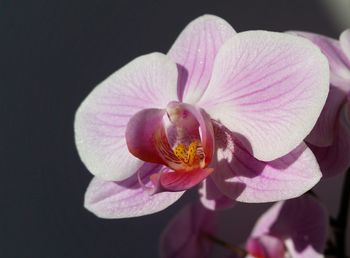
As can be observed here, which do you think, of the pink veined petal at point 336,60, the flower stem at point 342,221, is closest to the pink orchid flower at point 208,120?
the pink veined petal at point 336,60

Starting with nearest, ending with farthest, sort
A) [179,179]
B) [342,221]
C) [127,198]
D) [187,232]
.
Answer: [179,179] < [127,198] < [342,221] < [187,232]

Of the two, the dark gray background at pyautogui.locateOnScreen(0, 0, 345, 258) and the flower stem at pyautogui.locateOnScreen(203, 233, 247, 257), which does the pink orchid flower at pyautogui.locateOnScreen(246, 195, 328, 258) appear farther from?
the dark gray background at pyautogui.locateOnScreen(0, 0, 345, 258)

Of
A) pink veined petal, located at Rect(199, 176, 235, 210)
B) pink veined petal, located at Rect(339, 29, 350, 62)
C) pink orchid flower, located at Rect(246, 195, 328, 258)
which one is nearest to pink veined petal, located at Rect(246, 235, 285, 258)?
pink orchid flower, located at Rect(246, 195, 328, 258)

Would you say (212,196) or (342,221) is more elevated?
(212,196)

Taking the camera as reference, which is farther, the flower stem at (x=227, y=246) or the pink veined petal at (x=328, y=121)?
the flower stem at (x=227, y=246)

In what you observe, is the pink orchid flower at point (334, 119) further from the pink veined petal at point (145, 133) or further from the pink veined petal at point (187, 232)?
the pink veined petal at point (187, 232)

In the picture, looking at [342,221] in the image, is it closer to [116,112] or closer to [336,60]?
[336,60]

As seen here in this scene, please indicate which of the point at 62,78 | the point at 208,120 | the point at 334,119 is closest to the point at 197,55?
the point at 208,120
